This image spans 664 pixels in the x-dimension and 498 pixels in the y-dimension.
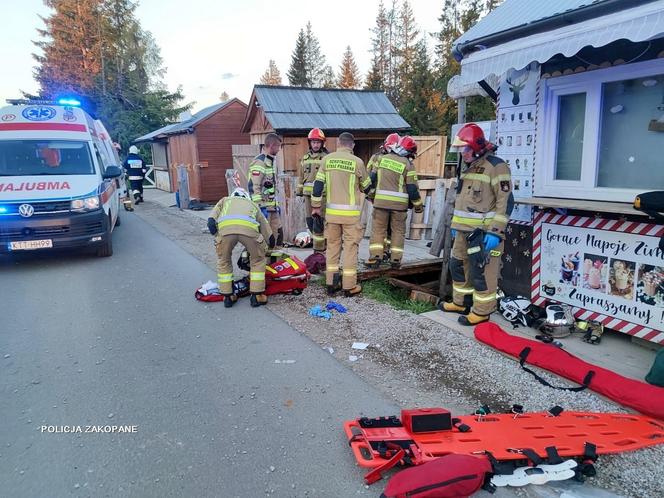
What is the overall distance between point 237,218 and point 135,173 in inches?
563

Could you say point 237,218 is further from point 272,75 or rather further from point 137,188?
point 272,75

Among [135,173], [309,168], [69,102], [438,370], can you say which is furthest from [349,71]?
[438,370]

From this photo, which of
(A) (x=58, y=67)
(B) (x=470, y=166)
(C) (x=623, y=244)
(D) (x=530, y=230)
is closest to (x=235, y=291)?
(B) (x=470, y=166)

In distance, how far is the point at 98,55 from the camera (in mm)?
39188

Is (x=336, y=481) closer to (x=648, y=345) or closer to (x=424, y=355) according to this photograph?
(x=424, y=355)

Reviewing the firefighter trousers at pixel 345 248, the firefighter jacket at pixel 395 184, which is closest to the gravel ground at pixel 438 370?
the firefighter trousers at pixel 345 248

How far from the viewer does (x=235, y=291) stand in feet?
21.0

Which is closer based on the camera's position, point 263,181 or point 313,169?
point 263,181

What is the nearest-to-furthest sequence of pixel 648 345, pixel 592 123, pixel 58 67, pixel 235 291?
1. pixel 648 345
2. pixel 592 123
3. pixel 235 291
4. pixel 58 67

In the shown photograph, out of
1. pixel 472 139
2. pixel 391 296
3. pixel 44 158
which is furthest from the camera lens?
pixel 44 158

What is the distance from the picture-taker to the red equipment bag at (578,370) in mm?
3508

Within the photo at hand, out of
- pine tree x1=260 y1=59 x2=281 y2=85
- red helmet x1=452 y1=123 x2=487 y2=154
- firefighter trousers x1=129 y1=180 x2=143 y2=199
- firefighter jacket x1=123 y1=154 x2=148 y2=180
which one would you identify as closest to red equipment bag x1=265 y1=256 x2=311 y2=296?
red helmet x1=452 y1=123 x2=487 y2=154

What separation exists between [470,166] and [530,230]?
1.11 metres

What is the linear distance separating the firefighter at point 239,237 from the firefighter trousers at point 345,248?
92cm
